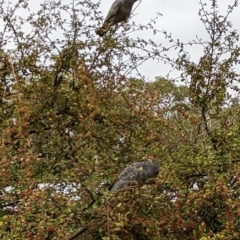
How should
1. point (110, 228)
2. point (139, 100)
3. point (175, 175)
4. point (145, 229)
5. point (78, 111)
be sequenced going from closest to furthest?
1. point (110, 228)
2. point (145, 229)
3. point (175, 175)
4. point (78, 111)
5. point (139, 100)

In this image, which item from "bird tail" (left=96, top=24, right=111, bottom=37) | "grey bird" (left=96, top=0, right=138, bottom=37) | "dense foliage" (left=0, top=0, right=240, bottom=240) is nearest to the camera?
"dense foliage" (left=0, top=0, right=240, bottom=240)

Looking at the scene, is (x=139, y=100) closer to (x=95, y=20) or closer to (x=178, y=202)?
(x=95, y=20)

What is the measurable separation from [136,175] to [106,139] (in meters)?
0.84

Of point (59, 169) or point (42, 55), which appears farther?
point (42, 55)

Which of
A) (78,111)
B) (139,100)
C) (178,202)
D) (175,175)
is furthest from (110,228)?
(139,100)

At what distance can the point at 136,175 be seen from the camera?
206 centimetres

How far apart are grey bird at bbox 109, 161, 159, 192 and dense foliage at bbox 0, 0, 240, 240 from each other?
54 millimetres

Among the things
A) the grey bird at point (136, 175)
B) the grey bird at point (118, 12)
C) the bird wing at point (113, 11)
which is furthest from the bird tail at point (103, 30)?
the grey bird at point (136, 175)

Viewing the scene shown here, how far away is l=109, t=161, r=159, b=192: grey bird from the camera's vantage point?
2.03m

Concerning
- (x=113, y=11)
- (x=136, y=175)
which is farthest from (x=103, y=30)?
(x=136, y=175)

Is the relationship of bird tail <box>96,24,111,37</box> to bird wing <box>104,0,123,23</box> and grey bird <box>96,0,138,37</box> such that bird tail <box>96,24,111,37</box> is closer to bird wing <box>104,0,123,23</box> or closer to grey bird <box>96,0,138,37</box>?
grey bird <box>96,0,138,37</box>

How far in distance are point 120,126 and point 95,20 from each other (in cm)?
80

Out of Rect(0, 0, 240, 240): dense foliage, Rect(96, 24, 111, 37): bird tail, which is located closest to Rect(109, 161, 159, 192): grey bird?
Rect(0, 0, 240, 240): dense foliage

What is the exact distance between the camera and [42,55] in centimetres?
315
